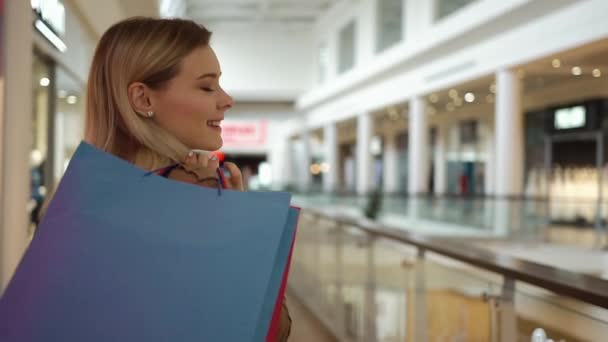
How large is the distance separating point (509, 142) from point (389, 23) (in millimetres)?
9547

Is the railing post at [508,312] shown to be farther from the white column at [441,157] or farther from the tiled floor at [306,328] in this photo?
the white column at [441,157]

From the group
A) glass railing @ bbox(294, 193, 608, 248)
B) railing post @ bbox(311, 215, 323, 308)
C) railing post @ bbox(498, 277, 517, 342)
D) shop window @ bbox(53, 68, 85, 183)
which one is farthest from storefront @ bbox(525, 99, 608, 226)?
railing post @ bbox(498, 277, 517, 342)

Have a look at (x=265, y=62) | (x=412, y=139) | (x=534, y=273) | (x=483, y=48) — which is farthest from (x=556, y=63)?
(x=265, y=62)

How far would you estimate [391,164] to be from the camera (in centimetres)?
3388

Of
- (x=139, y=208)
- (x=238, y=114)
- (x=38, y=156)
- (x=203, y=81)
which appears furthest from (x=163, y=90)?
(x=238, y=114)

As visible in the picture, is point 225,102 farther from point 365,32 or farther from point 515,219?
point 365,32

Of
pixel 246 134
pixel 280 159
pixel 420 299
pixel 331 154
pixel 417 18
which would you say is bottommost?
pixel 420 299

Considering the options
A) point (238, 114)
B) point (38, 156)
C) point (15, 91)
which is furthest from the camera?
point (238, 114)

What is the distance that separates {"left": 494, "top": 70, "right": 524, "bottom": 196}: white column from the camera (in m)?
14.8

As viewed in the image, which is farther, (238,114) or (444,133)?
(238,114)

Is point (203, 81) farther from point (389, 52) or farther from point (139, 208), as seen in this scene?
point (389, 52)

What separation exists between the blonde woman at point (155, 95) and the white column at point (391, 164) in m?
31.9

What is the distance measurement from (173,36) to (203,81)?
98 millimetres

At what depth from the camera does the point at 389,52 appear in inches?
850
